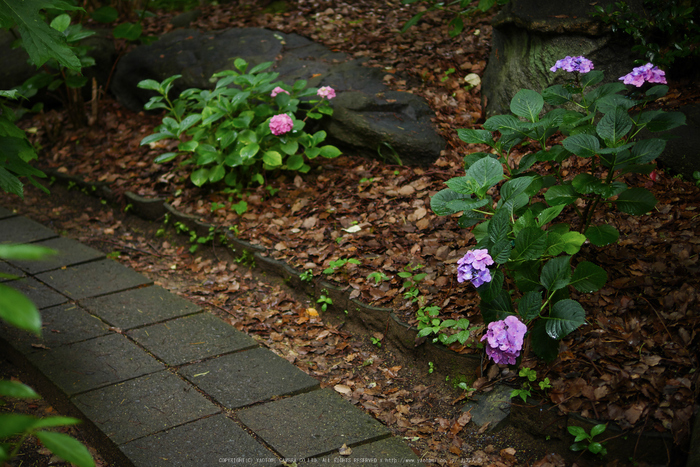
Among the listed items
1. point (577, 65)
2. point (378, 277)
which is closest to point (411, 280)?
point (378, 277)

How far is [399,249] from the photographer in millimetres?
3248

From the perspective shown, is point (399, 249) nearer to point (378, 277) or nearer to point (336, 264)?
point (378, 277)

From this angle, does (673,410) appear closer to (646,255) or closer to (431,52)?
(646,255)

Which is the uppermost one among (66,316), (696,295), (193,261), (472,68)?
(472,68)

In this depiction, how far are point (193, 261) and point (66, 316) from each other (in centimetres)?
104

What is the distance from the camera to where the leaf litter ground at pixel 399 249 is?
2246 millimetres

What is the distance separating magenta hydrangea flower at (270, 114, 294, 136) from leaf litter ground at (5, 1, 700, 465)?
442mm

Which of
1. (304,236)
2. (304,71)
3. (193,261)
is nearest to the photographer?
(304,236)

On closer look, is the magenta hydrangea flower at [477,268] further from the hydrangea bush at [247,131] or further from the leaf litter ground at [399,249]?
the hydrangea bush at [247,131]

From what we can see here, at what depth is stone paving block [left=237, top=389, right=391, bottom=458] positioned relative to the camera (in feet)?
7.23

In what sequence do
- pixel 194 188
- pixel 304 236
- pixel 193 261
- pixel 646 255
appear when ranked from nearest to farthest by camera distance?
1. pixel 646 255
2. pixel 304 236
3. pixel 193 261
4. pixel 194 188

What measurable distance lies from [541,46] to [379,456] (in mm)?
3019

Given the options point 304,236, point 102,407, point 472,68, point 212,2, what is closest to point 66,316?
point 102,407

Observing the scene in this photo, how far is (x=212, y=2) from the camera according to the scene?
23.5 feet
